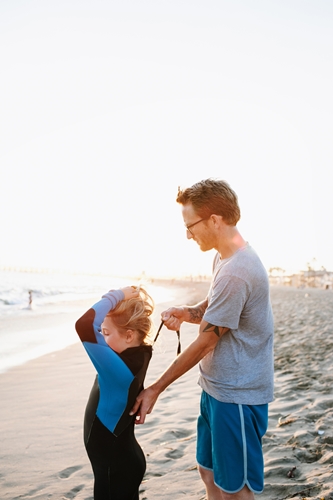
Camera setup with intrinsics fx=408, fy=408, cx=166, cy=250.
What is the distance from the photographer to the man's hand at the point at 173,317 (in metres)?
2.63

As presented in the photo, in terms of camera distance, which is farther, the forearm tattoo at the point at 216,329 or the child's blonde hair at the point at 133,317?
the child's blonde hair at the point at 133,317

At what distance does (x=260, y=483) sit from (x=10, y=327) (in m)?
11.8

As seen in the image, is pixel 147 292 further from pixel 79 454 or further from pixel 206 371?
pixel 79 454

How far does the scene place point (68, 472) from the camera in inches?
142

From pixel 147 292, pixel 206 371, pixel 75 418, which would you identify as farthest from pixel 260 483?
pixel 75 418

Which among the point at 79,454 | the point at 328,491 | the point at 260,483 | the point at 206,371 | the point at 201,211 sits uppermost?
the point at 201,211

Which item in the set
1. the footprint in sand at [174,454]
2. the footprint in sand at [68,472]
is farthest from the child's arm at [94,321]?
the footprint in sand at [174,454]

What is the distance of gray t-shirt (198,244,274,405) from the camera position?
219 cm

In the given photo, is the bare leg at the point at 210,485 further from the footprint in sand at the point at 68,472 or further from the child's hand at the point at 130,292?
the footprint in sand at the point at 68,472

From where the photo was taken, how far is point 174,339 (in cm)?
1119

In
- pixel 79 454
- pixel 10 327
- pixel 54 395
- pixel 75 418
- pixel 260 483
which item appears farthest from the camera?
pixel 10 327

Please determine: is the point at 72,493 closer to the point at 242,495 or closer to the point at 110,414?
the point at 110,414

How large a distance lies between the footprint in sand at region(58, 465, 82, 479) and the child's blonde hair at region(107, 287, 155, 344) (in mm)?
1949

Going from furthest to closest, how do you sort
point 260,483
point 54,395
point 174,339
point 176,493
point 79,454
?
point 174,339
point 54,395
point 79,454
point 176,493
point 260,483
